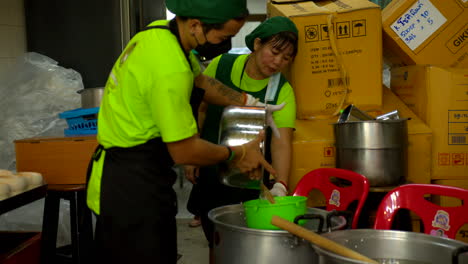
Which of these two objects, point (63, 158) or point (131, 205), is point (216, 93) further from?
point (63, 158)

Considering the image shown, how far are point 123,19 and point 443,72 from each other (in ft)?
7.83

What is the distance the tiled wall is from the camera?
11.5 feet

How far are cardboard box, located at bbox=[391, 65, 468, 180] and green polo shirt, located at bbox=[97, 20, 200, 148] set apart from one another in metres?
1.54

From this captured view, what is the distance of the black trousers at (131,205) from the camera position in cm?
135

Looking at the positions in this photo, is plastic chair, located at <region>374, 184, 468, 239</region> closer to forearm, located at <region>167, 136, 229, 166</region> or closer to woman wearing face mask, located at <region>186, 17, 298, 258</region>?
woman wearing face mask, located at <region>186, 17, 298, 258</region>

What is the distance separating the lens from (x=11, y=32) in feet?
11.7

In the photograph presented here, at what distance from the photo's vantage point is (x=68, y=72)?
341 cm

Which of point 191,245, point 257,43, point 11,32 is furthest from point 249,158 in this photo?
point 11,32

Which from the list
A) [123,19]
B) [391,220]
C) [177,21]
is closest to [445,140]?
[391,220]

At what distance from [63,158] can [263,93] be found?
3.52ft

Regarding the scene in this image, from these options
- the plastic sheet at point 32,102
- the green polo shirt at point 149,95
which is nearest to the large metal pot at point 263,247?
the green polo shirt at point 149,95

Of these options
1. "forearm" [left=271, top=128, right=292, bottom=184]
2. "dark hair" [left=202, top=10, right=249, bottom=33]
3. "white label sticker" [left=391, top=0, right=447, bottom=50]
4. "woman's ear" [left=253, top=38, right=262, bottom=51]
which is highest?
"white label sticker" [left=391, top=0, right=447, bottom=50]

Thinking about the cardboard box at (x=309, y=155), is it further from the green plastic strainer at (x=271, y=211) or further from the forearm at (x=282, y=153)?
the green plastic strainer at (x=271, y=211)

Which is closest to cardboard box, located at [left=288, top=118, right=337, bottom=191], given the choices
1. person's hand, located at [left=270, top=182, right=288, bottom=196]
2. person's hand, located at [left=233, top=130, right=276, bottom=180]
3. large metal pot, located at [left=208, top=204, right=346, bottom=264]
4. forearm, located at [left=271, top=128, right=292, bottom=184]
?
forearm, located at [left=271, top=128, right=292, bottom=184]
